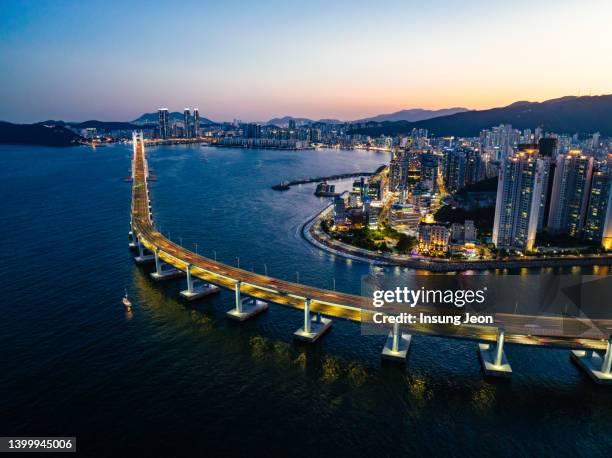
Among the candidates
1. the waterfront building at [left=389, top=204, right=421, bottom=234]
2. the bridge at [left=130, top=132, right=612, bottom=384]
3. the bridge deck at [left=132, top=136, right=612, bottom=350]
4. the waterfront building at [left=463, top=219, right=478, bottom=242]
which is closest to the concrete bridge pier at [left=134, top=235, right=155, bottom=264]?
the bridge deck at [left=132, top=136, right=612, bottom=350]

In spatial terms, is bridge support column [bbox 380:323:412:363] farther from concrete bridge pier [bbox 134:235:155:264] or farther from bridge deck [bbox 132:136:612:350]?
concrete bridge pier [bbox 134:235:155:264]

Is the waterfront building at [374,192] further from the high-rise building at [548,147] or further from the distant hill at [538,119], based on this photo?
the distant hill at [538,119]

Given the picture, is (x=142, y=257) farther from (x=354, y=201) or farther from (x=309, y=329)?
(x=354, y=201)

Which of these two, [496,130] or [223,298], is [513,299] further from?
[496,130]

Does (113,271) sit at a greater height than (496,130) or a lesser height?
lesser

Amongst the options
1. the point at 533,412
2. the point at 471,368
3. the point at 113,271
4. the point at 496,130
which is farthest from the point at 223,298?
the point at 496,130
